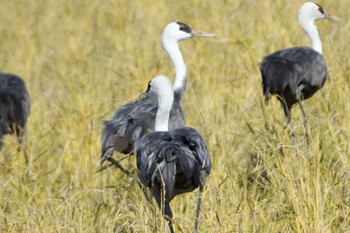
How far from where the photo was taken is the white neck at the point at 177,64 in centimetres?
808

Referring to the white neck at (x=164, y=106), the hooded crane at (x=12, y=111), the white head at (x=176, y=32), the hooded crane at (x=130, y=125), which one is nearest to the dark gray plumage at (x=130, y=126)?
the hooded crane at (x=130, y=125)

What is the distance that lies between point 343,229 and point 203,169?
37.7 inches

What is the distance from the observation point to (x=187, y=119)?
779 cm

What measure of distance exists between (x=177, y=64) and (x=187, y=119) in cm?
73

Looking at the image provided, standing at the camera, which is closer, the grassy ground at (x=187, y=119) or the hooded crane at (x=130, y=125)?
the grassy ground at (x=187, y=119)

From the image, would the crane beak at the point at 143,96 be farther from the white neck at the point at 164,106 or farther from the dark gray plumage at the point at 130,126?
the white neck at the point at 164,106

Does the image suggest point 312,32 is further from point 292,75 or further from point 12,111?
point 12,111

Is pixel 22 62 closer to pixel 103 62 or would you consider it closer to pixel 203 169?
pixel 103 62

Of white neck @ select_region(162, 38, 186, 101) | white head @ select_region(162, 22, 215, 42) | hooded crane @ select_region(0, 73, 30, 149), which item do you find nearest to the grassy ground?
hooded crane @ select_region(0, 73, 30, 149)

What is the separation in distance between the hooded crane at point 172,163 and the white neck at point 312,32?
3153 mm

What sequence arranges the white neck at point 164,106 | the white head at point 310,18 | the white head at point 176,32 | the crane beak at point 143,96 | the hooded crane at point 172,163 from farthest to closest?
1. the white head at point 310,18
2. the white head at point 176,32
3. the crane beak at point 143,96
4. the white neck at point 164,106
5. the hooded crane at point 172,163

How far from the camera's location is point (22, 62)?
11.0 m

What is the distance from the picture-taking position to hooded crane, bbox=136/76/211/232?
5.46m

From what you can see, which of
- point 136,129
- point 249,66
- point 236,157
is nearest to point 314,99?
point 249,66
